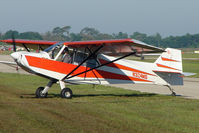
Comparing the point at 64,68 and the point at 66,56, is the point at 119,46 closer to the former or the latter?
the point at 66,56

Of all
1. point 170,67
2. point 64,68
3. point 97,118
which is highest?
point 64,68

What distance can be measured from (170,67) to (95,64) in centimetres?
343

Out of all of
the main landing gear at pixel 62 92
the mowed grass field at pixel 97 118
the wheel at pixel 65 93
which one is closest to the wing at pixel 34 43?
the main landing gear at pixel 62 92

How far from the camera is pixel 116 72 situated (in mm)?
15703

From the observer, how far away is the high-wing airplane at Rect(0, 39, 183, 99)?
1363 cm

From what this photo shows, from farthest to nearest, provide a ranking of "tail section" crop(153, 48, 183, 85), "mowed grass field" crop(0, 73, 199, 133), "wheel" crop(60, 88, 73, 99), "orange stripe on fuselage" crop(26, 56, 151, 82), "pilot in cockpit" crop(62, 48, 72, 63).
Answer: "tail section" crop(153, 48, 183, 85), "pilot in cockpit" crop(62, 48, 72, 63), "wheel" crop(60, 88, 73, 99), "orange stripe on fuselage" crop(26, 56, 151, 82), "mowed grass field" crop(0, 73, 199, 133)

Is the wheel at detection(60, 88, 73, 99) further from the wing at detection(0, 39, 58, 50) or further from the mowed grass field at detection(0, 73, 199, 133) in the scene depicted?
the wing at detection(0, 39, 58, 50)

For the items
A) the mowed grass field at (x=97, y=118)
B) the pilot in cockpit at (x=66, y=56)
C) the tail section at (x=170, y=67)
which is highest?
the pilot in cockpit at (x=66, y=56)


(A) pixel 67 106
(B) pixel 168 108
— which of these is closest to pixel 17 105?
(A) pixel 67 106

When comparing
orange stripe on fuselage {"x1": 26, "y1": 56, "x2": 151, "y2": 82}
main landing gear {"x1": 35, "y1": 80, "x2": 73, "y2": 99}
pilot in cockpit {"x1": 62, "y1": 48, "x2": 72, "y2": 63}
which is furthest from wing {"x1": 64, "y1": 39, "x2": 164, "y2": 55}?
main landing gear {"x1": 35, "y1": 80, "x2": 73, "y2": 99}

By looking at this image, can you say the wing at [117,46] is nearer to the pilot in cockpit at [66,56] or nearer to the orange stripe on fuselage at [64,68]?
the pilot in cockpit at [66,56]

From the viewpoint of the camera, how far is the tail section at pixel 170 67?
1636cm

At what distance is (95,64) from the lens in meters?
15.2

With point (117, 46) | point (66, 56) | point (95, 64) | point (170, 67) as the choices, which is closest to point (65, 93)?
point (66, 56)
